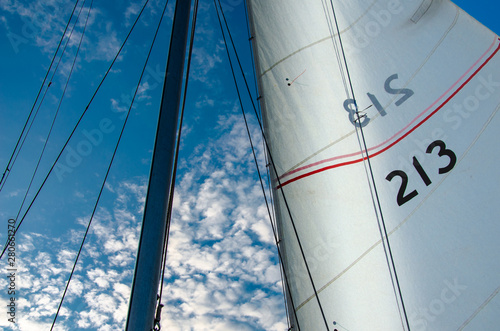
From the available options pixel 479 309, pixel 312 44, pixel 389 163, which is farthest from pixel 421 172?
pixel 312 44

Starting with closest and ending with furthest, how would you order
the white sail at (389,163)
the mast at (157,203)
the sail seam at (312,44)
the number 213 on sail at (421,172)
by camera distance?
1. the mast at (157,203)
2. the white sail at (389,163)
3. the number 213 on sail at (421,172)
4. the sail seam at (312,44)

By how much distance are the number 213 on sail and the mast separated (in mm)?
2122

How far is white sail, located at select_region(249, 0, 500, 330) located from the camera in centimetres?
282

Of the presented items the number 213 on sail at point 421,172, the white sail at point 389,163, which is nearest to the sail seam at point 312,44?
the white sail at point 389,163

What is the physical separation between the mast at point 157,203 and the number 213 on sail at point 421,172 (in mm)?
2122

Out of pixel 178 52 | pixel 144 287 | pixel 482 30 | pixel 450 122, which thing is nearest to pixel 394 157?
pixel 450 122

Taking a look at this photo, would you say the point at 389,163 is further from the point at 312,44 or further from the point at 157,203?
the point at 157,203

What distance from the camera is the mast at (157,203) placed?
6.23 feet

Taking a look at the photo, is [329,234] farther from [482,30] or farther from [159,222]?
[482,30]

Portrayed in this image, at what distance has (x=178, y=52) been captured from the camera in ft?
9.53

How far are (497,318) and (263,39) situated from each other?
12.4 ft

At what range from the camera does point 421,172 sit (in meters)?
3.22

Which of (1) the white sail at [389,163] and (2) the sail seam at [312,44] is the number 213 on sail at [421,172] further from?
(2) the sail seam at [312,44]

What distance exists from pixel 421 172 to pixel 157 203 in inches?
96.1
